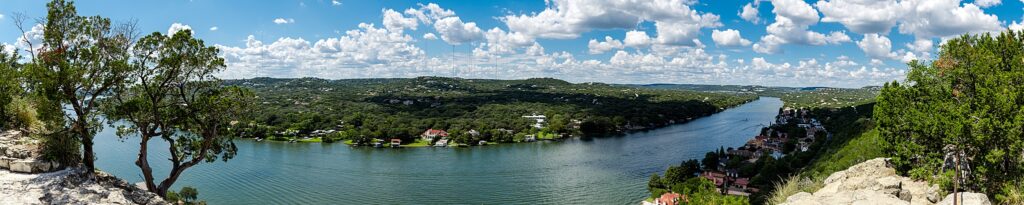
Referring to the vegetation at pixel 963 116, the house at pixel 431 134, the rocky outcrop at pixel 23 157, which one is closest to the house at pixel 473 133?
the house at pixel 431 134

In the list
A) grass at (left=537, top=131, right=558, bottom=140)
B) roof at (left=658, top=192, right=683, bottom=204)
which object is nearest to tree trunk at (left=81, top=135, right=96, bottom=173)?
roof at (left=658, top=192, right=683, bottom=204)

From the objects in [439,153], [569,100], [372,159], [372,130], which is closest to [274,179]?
[372,159]

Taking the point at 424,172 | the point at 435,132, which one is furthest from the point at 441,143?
the point at 424,172

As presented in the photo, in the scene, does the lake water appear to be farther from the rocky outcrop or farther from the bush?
the rocky outcrop

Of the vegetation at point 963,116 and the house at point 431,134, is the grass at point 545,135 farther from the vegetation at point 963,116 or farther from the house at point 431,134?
the vegetation at point 963,116

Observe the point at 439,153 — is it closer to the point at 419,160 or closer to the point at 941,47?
the point at 419,160
